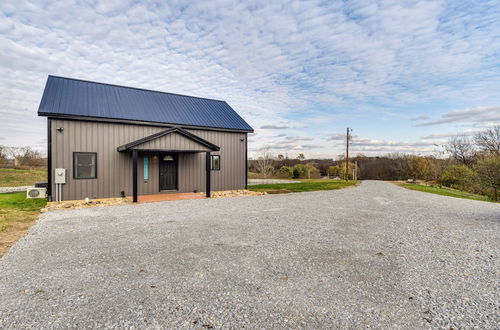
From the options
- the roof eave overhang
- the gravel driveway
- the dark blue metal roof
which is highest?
the dark blue metal roof

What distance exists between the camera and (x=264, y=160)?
31641 millimetres

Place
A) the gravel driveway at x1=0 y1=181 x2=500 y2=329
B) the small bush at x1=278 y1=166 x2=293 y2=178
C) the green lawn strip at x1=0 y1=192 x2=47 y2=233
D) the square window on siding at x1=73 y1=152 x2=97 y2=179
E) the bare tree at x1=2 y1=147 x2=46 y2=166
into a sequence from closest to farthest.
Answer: the gravel driveway at x1=0 y1=181 x2=500 y2=329, the green lawn strip at x1=0 y1=192 x2=47 y2=233, the square window on siding at x1=73 y1=152 x2=97 y2=179, the bare tree at x1=2 y1=147 x2=46 y2=166, the small bush at x1=278 y1=166 x2=293 y2=178

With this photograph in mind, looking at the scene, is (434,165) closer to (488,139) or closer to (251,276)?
(488,139)

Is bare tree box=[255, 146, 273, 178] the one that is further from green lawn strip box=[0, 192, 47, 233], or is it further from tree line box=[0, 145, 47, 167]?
tree line box=[0, 145, 47, 167]

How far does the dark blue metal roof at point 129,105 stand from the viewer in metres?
10.8

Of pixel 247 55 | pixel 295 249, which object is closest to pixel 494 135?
pixel 247 55

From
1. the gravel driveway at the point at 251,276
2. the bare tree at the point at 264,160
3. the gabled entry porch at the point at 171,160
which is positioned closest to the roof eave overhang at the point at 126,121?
the gabled entry porch at the point at 171,160

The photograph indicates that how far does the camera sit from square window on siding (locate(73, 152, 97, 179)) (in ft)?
34.7

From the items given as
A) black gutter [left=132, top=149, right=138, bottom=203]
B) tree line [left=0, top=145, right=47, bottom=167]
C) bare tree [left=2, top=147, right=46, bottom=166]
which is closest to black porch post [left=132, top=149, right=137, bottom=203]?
black gutter [left=132, top=149, right=138, bottom=203]

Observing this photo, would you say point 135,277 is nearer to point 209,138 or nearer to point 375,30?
point 209,138

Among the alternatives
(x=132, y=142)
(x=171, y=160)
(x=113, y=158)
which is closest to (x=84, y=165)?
(x=113, y=158)

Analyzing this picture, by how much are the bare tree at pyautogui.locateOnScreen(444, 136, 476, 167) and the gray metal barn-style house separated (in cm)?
3641

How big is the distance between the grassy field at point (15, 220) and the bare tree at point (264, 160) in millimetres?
23523

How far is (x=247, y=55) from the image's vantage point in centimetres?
1420
